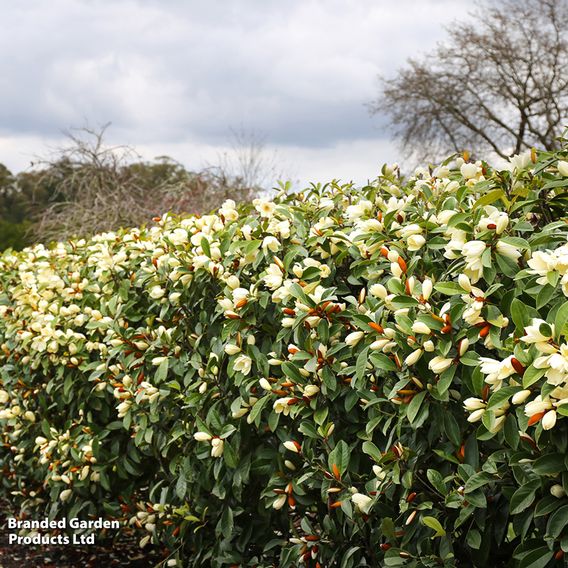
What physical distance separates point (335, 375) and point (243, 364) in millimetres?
383

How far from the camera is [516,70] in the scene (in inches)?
Answer: 868

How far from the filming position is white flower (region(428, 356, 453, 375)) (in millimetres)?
1850

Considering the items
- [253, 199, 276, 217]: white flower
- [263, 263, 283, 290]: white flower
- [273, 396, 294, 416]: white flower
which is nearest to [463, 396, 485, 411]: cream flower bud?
[273, 396, 294, 416]: white flower

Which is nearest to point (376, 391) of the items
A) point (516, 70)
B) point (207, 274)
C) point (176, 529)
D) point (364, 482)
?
point (364, 482)

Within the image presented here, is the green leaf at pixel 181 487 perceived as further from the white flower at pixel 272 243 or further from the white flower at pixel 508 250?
the white flower at pixel 508 250

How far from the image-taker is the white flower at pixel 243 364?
2520 mm

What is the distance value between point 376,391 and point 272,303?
60 cm

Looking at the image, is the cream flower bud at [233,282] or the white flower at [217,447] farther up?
the cream flower bud at [233,282]

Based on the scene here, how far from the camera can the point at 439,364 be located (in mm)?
1851

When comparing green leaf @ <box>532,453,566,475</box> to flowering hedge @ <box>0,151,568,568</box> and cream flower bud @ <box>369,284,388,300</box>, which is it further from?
cream flower bud @ <box>369,284,388,300</box>

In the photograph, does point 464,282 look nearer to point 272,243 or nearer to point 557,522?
point 557,522

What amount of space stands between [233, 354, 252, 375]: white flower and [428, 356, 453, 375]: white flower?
83cm

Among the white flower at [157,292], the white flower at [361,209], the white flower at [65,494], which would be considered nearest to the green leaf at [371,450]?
the white flower at [361,209]

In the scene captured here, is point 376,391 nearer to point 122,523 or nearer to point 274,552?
point 274,552
